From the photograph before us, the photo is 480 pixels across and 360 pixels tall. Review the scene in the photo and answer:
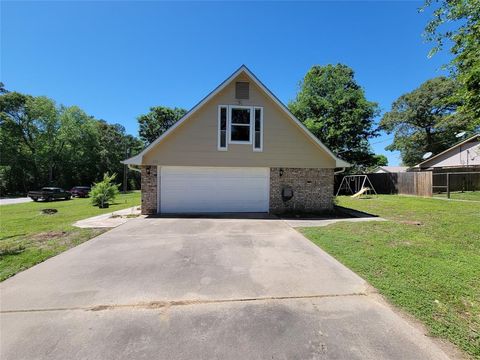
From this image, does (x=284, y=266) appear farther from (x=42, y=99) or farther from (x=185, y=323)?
(x=42, y=99)

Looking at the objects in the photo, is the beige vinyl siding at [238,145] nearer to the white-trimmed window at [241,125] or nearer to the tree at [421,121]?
the white-trimmed window at [241,125]

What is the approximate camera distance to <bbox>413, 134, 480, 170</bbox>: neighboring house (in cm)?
2264

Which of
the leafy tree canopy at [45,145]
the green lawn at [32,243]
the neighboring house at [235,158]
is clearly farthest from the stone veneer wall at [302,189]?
the leafy tree canopy at [45,145]

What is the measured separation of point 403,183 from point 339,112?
30.4ft

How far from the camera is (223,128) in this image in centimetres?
1070

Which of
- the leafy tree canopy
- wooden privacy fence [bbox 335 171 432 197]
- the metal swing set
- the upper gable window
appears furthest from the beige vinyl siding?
the leafy tree canopy

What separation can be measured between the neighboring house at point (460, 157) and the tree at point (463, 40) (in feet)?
72.7

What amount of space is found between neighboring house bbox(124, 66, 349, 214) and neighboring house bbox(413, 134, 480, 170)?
20958 millimetres

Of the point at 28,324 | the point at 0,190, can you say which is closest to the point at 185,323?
the point at 28,324

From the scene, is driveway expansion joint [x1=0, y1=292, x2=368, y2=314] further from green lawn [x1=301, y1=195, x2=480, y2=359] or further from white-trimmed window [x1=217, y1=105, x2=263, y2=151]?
white-trimmed window [x1=217, y1=105, x2=263, y2=151]

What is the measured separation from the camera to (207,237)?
22.3 feet

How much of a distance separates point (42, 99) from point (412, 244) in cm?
4787

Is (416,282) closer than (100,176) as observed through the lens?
Yes

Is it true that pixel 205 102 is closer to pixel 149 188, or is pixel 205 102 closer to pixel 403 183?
pixel 149 188
